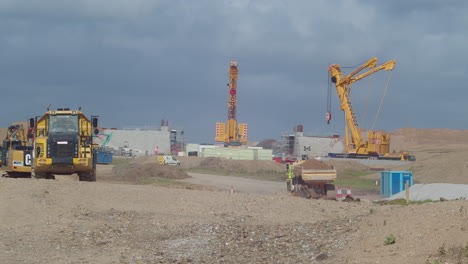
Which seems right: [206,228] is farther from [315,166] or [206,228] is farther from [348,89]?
[348,89]

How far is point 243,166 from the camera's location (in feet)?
206

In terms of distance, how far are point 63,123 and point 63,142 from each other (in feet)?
3.43

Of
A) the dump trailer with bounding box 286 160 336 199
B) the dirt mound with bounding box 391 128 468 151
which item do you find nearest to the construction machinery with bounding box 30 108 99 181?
the dump trailer with bounding box 286 160 336 199

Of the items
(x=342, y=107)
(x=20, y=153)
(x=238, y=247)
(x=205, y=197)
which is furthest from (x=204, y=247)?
(x=342, y=107)

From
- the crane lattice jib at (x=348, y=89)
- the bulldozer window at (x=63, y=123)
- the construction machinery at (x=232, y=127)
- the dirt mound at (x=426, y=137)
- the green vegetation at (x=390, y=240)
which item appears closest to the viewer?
the green vegetation at (x=390, y=240)

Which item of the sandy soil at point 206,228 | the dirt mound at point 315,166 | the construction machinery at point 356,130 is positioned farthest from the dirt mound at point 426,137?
the sandy soil at point 206,228

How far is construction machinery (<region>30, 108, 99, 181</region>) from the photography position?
2428cm

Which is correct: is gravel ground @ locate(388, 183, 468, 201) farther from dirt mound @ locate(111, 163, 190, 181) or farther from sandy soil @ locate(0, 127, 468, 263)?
dirt mound @ locate(111, 163, 190, 181)

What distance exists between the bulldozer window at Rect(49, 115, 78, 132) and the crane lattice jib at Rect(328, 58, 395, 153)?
40554mm

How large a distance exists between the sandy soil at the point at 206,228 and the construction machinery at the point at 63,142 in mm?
2951

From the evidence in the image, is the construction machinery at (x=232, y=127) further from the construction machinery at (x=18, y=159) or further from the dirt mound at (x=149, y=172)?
the construction machinery at (x=18, y=159)

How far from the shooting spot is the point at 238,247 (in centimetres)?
1232

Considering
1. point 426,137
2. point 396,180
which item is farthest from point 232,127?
point 426,137

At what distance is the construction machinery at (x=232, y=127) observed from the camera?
87.9m
